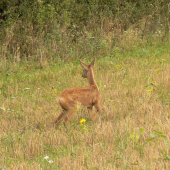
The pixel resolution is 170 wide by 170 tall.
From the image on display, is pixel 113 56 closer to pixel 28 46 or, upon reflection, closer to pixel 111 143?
pixel 28 46

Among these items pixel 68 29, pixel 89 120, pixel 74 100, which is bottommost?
pixel 89 120

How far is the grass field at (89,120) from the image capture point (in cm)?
422

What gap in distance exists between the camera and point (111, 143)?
4.80 m

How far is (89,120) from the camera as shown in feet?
20.2

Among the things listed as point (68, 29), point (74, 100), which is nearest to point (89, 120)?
point (74, 100)

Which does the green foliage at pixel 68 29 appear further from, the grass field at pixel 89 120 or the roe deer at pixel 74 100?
the roe deer at pixel 74 100

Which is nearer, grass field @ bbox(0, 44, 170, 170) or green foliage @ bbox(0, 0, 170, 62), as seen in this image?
grass field @ bbox(0, 44, 170, 170)

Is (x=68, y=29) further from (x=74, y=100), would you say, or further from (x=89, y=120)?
(x=74, y=100)

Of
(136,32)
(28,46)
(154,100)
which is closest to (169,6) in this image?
(136,32)

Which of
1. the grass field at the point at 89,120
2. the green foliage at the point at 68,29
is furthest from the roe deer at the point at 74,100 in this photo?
the green foliage at the point at 68,29

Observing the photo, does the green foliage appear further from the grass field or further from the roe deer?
the roe deer

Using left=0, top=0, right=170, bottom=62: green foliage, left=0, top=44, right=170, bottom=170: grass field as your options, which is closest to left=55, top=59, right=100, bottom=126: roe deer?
left=0, top=44, right=170, bottom=170: grass field

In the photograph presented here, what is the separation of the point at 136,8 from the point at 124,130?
10.0 meters

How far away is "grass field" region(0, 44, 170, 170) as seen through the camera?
4219 millimetres
